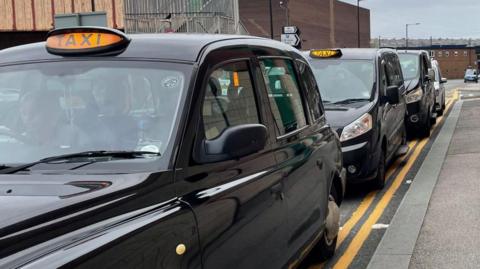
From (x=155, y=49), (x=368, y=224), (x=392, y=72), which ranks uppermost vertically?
(x=155, y=49)

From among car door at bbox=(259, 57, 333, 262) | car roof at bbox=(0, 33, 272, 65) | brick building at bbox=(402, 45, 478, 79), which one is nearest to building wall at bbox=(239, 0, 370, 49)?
brick building at bbox=(402, 45, 478, 79)

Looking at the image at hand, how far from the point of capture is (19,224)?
6.54 ft

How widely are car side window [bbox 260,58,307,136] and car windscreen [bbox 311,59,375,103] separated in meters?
4.41

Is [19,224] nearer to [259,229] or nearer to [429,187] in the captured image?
[259,229]

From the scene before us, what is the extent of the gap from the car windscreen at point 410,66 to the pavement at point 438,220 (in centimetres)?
405

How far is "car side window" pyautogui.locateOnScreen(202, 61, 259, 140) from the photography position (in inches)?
125

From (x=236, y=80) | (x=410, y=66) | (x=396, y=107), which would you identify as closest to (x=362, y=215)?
(x=396, y=107)

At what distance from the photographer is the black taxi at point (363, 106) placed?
7820 mm

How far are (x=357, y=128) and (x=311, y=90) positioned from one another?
9.81 ft

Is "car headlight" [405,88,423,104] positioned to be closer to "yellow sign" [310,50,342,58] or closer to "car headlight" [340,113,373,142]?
"yellow sign" [310,50,342,58]

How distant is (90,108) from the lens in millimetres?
3045

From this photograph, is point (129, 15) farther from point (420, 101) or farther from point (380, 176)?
point (380, 176)

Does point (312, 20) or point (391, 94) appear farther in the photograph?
point (312, 20)

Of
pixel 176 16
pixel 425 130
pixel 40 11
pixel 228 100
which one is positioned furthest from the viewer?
pixel 176 16
